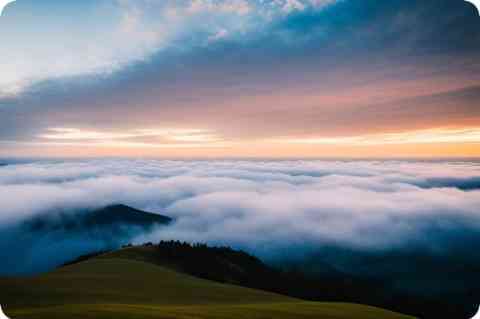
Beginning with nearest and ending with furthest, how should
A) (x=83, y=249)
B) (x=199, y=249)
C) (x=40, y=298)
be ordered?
(x=40, y=298)
(x=199, y=249)
(x=83, y=249)

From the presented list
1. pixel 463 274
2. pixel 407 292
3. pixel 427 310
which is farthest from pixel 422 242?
pixel 427 310

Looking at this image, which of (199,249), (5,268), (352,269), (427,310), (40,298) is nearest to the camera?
(40,298)

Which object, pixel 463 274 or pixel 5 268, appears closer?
pixel 463 274

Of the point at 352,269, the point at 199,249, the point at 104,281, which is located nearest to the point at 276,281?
the point at 199,249

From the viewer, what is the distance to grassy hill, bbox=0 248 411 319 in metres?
12.3

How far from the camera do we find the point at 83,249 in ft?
632

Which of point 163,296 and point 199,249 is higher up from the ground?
point 163,296

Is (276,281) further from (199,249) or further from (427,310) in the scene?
(427,310)

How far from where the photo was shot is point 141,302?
1855 cm

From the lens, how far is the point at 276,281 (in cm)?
8200

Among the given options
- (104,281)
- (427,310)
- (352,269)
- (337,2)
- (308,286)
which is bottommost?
(352,269)

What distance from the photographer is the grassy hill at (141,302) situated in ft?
40.5

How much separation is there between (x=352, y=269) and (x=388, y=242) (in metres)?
55.3

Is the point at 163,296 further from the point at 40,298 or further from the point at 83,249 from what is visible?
the point at 83,249
